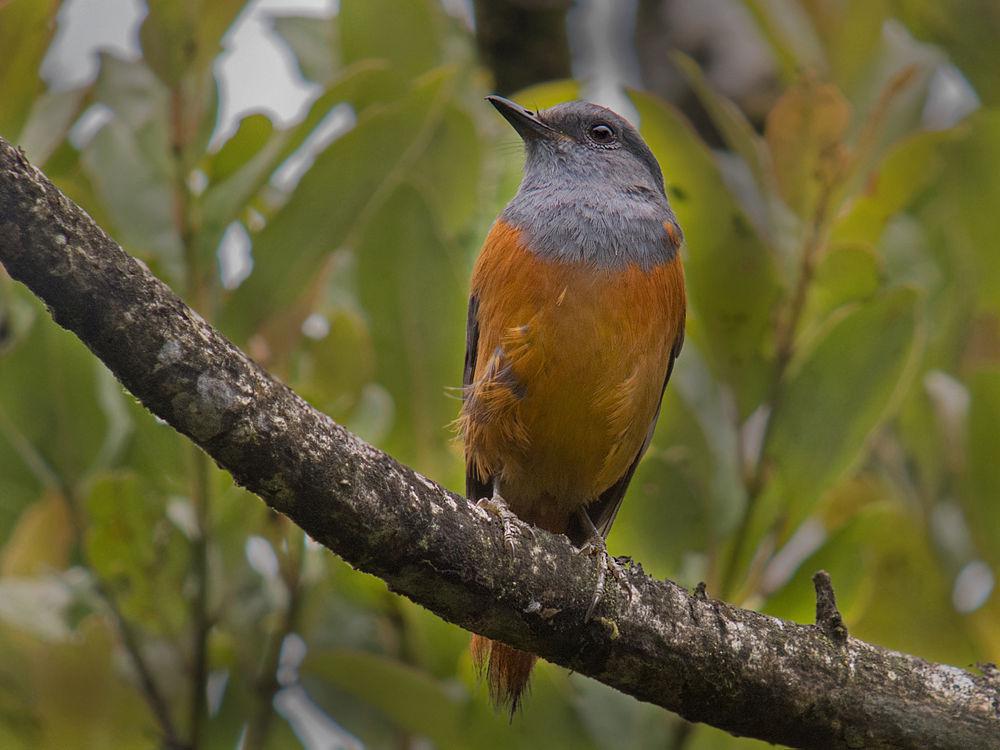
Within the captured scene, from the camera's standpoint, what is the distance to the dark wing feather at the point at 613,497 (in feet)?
13.6

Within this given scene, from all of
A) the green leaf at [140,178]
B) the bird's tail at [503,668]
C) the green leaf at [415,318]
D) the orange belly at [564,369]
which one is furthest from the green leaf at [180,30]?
the bird's tail at [503,668]

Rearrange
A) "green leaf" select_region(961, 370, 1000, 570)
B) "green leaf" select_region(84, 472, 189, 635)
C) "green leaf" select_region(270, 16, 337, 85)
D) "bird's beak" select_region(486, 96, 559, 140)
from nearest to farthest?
"green leaf" select_region(84, 472, 189, 635) → "green leaf" select_region(961, 370, 1000, 570) → "bird's beak" select_region(486, 96, 559, 140) → "green leaf" select_region(270, 16, 337, 85)

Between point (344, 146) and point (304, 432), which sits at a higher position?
point (344, 146)

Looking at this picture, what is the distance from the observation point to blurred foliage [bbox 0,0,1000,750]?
3.83 meters

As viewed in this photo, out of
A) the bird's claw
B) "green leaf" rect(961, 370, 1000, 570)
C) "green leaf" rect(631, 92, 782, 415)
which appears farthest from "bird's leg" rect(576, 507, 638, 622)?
"green leaf" rect(961, 370, 1000, 570)

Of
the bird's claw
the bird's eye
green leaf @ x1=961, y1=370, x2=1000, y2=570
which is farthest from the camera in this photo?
the bird's eye

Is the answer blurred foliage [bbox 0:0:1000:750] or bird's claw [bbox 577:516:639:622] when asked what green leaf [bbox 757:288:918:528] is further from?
bird's claw [bbox 577:516:639:622]

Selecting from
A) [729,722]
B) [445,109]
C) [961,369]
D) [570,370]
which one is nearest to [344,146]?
[445,109]

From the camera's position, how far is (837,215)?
13.7ft

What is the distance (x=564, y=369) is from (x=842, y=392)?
838 millimetres

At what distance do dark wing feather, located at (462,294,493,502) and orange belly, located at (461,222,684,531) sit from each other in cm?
7

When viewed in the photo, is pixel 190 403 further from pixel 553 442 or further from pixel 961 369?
pixel 961 369

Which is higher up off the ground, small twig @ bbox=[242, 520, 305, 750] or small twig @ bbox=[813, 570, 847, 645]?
small twig @ bbox=[813, 570, 847, 645]

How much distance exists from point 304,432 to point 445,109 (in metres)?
2.19
